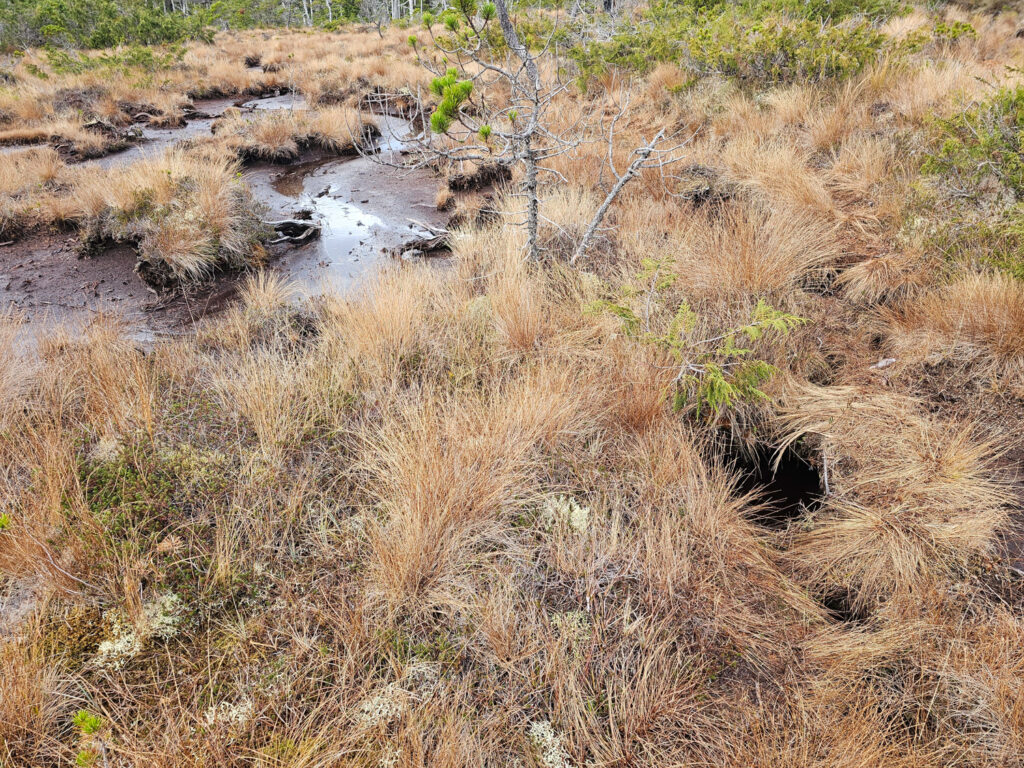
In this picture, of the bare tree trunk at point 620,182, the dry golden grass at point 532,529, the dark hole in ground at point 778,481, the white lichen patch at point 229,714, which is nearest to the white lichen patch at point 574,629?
the dry golden grass at point 532,529

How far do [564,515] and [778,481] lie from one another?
1.57 metres

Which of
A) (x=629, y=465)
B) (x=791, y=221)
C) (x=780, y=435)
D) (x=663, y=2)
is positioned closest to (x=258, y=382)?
(x=629, y=465)

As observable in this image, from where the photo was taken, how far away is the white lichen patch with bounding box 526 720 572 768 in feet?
5.56

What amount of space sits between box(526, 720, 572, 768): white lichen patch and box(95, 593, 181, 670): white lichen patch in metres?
1.42

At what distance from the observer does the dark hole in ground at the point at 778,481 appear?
290 centimetres

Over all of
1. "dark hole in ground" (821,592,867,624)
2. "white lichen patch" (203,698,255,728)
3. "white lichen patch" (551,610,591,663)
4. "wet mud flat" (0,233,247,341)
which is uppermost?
"wet mud flat" (0,233,247,341)

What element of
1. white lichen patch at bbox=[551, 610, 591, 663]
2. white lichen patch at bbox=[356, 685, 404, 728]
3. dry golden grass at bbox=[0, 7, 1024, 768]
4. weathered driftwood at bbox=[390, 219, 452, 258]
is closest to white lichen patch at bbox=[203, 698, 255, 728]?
dry golden grass at bbox=[0, 7, 1024, 768]

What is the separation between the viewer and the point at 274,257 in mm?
6449

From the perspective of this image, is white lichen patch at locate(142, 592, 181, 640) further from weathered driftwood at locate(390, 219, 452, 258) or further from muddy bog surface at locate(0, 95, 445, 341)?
weathered driftwood at locate(390, 219, 452, 258)

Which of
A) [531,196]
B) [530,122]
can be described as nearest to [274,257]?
[531,196]

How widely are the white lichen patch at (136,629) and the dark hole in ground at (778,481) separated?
9.14ft

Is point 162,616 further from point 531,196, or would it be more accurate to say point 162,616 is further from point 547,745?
point 531,196

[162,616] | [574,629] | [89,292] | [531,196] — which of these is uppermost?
[531,196]

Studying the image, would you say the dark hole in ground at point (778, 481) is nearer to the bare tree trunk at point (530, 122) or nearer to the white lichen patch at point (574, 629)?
the white lichen patch at point (574, 629)
